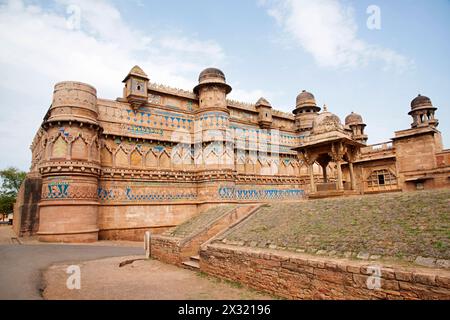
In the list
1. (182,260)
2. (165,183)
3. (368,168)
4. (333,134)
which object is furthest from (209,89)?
(368,168)

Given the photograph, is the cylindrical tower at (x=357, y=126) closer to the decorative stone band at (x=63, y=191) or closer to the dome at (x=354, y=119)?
the dome at (x=354, y=119)

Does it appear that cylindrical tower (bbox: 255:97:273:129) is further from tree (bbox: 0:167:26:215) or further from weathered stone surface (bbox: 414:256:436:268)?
tree (bbox: 0:167:26:215)

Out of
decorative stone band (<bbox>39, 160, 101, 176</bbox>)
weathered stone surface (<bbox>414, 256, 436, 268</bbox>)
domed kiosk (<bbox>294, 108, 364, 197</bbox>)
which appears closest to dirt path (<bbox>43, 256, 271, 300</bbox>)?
weathered stone surface (<bbox>414, 256, 436, 268</bbox>)

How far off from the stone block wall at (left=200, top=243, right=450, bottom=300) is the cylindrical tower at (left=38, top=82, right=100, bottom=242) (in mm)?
10589

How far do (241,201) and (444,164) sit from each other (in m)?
17.0

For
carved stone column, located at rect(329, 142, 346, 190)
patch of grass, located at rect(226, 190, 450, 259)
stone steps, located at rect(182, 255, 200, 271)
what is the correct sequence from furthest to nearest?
carved stone column, located at rect(329, 142, 346, 190) < stone steps, located at rect(182, 255, 200, 271) < patch of grass, located at rect(226, 190, 450, 259)

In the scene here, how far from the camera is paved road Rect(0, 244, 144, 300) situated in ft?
23.2

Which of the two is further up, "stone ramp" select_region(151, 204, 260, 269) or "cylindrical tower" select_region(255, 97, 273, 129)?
"cylindrical tower" select_region(255, 97, 273, 129)

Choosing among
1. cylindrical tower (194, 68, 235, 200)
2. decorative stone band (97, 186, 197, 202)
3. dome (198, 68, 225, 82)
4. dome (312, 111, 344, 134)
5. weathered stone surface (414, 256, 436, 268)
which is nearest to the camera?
weathered stone surface (414, 256, 436, 268)

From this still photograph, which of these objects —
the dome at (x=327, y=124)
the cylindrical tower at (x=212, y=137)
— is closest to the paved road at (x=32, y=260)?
the cylindrical tower at (x=212, y=137)

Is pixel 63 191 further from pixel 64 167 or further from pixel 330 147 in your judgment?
pixel 330 147

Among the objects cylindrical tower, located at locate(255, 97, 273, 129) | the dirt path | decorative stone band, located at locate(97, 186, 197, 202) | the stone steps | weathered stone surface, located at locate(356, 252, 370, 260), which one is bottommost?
the dirt path

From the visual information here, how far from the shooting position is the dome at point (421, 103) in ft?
104

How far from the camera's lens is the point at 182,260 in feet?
35.9
